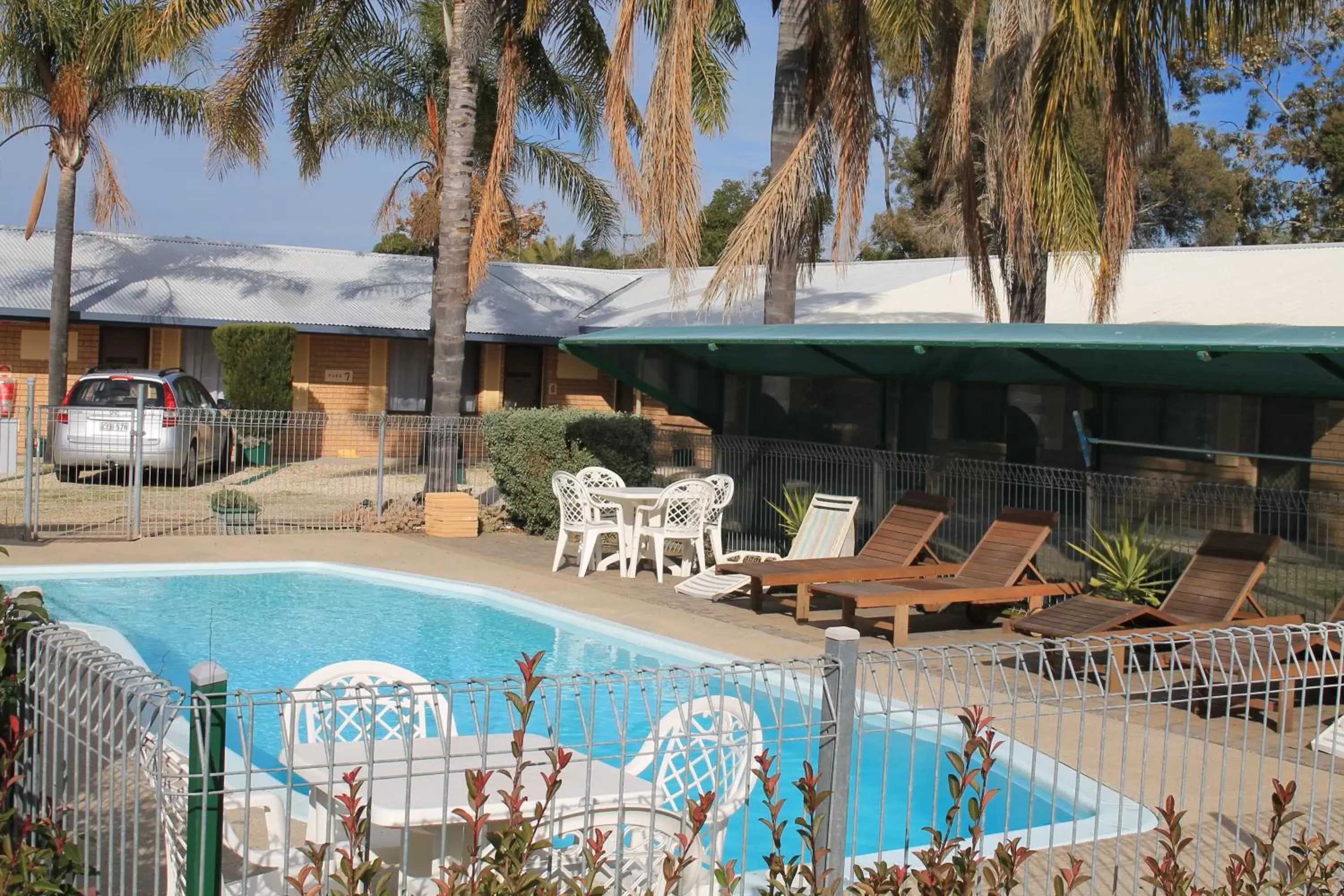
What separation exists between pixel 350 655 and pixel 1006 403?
7.08m

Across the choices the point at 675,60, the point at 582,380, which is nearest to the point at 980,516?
the point at 675,60

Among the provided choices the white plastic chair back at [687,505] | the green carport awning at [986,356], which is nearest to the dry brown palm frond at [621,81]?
the green carport awning at [986,356]

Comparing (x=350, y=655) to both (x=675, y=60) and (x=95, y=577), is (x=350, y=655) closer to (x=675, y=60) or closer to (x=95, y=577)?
(x=95, y=577)

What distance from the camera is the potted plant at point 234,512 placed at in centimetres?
1711

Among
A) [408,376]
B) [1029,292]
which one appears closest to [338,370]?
[408,376]

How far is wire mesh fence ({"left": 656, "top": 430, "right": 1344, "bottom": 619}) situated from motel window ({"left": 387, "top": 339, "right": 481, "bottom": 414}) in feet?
46.2

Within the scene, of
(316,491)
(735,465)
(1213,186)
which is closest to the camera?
(735,465)

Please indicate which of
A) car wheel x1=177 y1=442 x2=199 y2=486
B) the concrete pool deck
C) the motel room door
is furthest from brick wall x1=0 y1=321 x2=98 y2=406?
the concrete pool deck

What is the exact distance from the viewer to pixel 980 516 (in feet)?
45.1

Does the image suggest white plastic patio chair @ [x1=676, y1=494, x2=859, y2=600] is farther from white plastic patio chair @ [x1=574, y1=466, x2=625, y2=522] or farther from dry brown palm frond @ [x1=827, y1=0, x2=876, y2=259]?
dry brown palm frond @ [x1=827, y1=0, x2=876, y2=259]

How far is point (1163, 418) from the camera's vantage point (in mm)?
13109

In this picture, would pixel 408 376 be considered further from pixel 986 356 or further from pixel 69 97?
pixel 986 356

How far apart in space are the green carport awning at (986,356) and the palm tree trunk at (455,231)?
2.07 m

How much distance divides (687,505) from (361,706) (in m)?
10.9
